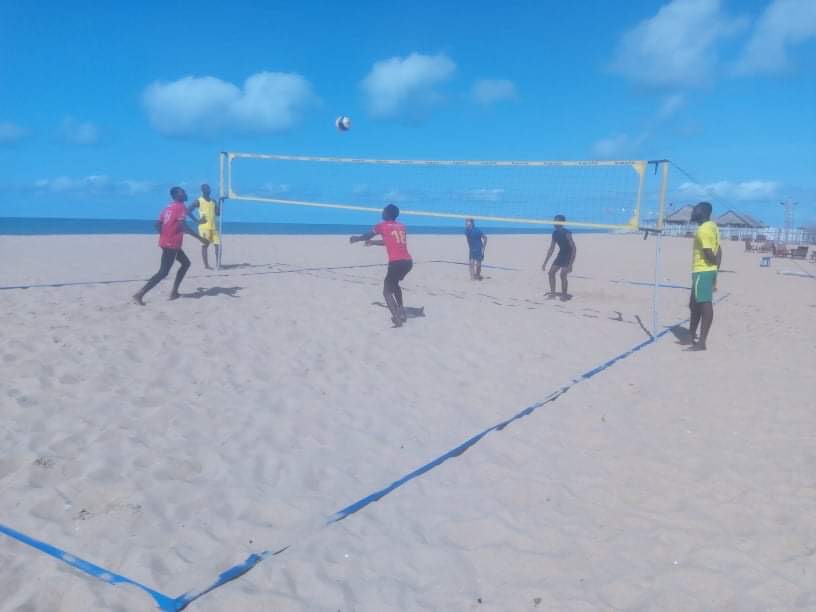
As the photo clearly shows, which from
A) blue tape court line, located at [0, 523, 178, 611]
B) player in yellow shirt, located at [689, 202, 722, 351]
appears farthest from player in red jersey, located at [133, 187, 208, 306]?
player in yellow shirt, located at [689, 202, 722, 351]

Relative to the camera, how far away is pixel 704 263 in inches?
243

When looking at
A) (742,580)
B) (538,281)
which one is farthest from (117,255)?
(742,580)

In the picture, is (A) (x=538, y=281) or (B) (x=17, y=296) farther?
(A) (x=538, y=281)

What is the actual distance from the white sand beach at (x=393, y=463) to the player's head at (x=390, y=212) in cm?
120

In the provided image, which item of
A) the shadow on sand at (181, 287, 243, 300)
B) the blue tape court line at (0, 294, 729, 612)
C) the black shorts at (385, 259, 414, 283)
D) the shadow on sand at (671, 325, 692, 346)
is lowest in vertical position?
the blue tape court line at (0, 294, 729, 612)

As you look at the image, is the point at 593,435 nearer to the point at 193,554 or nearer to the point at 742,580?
the point at 742,580

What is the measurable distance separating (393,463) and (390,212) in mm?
3887

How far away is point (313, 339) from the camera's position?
19.2 ft

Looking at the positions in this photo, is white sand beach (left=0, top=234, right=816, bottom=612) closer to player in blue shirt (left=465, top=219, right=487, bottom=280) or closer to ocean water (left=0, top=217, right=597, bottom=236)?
player in blue shirt (left=465, top=219, right=487, bottom=280)

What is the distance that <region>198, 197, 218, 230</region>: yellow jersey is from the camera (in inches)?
412

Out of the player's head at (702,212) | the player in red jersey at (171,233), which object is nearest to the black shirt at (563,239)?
the player's head at (702,212)

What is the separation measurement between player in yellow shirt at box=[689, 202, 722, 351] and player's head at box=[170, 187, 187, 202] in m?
5.55

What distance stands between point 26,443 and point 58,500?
27.7 inches

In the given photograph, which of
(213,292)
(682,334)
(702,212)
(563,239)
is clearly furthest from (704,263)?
(213,292)
